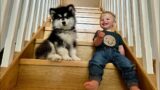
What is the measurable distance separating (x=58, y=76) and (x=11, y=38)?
0.33 metres

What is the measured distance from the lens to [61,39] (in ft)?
5.29

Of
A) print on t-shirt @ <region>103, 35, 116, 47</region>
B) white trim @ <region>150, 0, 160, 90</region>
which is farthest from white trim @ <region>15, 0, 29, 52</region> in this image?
white trim @ <region>150, 0, 160, 90</region>

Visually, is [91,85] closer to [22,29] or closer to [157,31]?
[157,31]

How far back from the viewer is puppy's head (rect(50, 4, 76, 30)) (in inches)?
66.9

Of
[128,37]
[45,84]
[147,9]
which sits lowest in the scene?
[45,84]

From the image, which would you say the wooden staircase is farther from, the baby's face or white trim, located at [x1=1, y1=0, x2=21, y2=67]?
the baby's face

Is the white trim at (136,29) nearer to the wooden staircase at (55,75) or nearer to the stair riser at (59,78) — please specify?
the wooden staircase at (55,75)

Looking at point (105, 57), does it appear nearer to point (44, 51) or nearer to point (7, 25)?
point (44, 51)

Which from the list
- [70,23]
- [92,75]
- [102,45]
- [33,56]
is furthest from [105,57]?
[33,56]

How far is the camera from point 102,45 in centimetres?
163

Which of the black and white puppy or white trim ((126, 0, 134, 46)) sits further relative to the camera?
white trim ((126, 0, 134, 46))

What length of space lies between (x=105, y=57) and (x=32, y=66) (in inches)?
17.7

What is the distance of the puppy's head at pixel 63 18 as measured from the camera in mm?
1699

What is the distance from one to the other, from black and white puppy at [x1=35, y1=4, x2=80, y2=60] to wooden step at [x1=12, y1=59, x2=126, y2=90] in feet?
0.24
